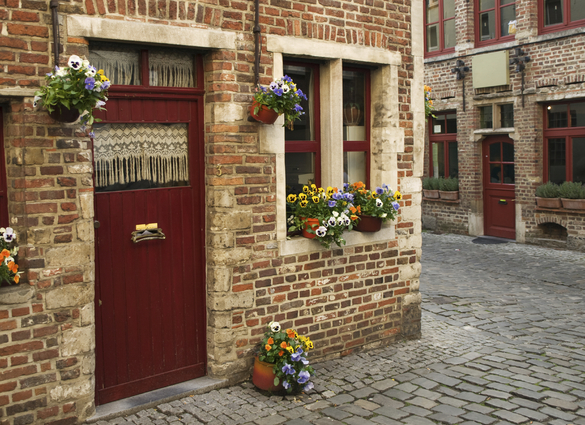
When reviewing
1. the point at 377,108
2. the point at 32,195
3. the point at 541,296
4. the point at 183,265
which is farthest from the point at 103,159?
the point at 541,296

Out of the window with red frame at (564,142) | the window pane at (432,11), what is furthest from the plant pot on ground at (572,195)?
the window pane at (432,11)

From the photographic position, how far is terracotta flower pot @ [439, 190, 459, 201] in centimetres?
1548

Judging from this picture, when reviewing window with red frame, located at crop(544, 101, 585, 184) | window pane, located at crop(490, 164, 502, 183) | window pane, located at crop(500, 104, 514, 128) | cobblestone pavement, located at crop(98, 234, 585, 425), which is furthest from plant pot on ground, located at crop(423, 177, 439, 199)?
cobblestone pavement, located at crop(98, 234, 585, 425)

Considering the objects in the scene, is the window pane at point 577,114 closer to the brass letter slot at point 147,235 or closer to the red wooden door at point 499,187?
the red wooden door at point 499,187

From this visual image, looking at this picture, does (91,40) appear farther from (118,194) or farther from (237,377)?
(237,377)

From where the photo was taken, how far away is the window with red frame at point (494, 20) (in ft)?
46.3

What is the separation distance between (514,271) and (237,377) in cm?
697

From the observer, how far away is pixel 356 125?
662 cm

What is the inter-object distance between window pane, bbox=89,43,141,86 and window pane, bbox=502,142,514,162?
1132 cm

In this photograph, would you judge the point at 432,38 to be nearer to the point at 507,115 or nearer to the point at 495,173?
the point at 507,115

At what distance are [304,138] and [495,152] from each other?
9.90m

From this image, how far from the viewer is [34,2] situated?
4.23 meters

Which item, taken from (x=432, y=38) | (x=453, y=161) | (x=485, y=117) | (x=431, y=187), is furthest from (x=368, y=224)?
(x=432, y=38)

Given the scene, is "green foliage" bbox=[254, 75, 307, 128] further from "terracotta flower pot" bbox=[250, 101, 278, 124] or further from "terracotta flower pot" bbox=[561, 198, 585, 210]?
"terracotta flower pot" bbox=[561, 198, 585, 210]
